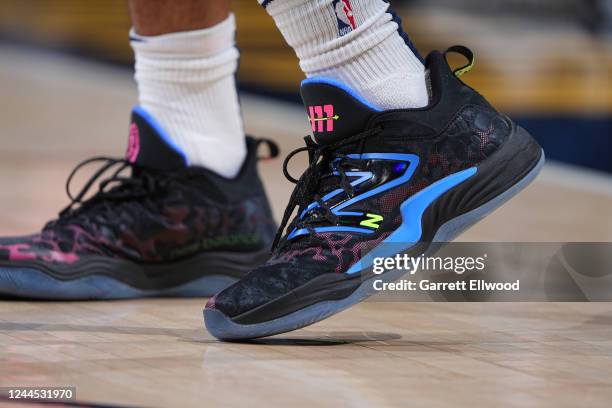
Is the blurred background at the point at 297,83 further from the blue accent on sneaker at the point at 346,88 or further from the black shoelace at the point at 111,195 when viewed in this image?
the blue accent on sneaker at the point at 346,88

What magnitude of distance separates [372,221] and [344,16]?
0.64 ft

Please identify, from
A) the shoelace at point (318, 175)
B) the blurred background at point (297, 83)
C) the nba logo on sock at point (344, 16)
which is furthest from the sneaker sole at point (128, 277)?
the blurred background at point (297, 83)

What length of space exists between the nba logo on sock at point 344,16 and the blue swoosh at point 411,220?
17 cm

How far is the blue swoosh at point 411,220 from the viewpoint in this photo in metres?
1.05

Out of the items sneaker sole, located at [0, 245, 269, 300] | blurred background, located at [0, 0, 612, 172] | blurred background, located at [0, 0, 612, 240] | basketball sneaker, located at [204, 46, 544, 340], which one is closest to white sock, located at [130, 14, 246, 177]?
sneaker sole, located at [0, 245, 269, 300]

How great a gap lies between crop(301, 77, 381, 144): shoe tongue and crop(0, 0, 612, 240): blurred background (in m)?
1.00

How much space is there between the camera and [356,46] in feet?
3.55

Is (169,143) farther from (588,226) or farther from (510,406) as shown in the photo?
(588,226)

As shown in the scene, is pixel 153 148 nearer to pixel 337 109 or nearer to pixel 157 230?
pixel 157 230

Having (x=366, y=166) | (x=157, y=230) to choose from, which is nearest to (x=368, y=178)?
(x=366, y=166)

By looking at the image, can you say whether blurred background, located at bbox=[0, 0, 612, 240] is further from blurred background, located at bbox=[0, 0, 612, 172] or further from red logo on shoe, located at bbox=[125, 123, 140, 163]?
red logo on shoe, located at bbox=[125, 123, 140, 163]

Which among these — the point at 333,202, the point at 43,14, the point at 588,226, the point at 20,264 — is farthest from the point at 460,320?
the point at 43,14

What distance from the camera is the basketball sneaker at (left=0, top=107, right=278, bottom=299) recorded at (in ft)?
4.30

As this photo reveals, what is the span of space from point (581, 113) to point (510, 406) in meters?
2.54
